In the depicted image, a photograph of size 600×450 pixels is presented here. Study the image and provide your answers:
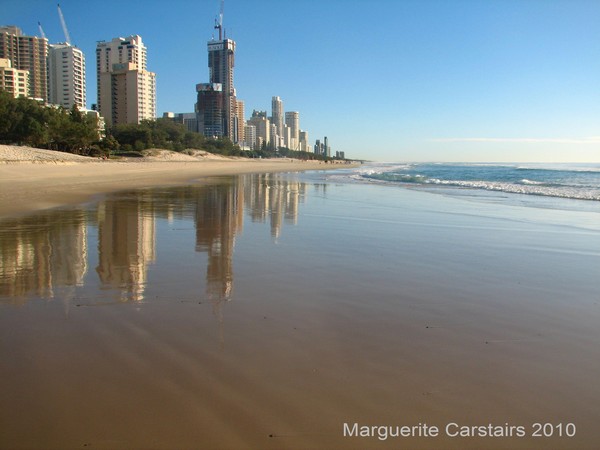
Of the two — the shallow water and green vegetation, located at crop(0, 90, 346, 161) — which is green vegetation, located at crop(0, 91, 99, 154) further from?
the shallow water

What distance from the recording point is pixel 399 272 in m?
6.12

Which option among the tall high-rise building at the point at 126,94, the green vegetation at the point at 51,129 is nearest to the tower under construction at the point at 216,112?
the tall high-rise building at the point at 126,94

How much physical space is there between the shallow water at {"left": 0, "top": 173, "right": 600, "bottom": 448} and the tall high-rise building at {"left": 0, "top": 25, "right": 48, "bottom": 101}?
159m

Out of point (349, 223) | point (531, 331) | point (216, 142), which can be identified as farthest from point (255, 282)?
point (216, 142)

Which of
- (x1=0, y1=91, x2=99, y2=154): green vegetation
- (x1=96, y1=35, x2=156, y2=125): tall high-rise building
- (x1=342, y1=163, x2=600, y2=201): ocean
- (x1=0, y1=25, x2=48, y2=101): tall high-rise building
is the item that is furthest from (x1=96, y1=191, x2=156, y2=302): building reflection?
(x1=0, y1=25, x2=48, y2=101): tall high-rise building

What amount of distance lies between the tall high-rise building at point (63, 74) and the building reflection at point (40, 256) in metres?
154

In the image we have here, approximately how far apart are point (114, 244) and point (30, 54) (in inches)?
6603

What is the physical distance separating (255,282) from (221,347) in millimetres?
1980

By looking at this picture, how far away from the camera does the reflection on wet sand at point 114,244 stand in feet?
17.2

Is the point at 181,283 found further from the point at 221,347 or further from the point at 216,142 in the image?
the point at 216,142

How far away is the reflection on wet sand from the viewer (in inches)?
207

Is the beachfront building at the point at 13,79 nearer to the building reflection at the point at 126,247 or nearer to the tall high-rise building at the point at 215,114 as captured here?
the tall high-rise building at the point at 215,114

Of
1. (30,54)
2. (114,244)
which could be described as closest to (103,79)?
(30,54)

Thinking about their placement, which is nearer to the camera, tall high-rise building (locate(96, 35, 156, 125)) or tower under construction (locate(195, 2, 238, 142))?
tall high-rise building (locate(96, 35, 156, 125))
